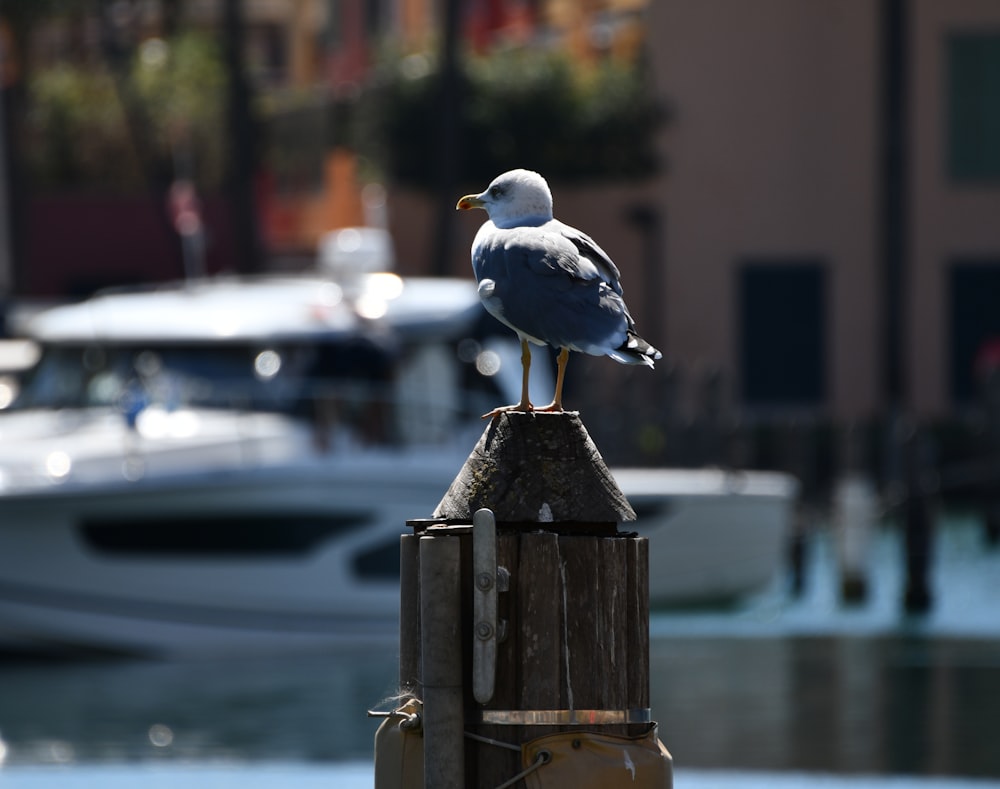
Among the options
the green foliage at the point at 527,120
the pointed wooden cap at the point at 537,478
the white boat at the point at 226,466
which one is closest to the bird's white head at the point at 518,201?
the pointed wooden cap at the point at 537,478

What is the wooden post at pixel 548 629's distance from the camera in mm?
4102

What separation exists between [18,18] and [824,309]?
17218mm

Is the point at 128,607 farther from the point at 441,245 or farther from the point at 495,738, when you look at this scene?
the point at 441,245

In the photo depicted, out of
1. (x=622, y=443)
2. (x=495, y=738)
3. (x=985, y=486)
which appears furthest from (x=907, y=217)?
(x=495, y=738)

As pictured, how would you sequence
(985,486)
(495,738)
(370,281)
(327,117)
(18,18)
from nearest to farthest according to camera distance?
(495,738) < (370,281) < (985,486) < (327,117) < (18,18)

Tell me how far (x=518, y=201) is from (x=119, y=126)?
3890 cm

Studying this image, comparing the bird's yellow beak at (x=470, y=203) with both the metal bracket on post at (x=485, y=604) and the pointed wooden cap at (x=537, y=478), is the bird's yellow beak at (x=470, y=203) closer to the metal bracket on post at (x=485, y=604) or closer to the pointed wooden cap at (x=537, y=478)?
the pointed wooden cap at (x=537, y=478)

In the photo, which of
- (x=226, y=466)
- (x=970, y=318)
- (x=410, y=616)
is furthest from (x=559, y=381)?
(x=970, y=318)

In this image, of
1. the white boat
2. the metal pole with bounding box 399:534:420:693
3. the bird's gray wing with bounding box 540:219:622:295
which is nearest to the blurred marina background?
the white boat

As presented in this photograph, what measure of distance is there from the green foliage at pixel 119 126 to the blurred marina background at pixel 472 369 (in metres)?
0.09

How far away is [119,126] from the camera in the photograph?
4250 centimetres

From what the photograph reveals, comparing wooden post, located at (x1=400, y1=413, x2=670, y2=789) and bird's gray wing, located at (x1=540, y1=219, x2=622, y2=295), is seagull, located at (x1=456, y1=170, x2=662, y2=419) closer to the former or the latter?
bird's gray wing, located at (x1=540, y1=219, x2=622, y2=295)

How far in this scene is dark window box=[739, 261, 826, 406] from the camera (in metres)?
29.3

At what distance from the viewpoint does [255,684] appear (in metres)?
14.2
